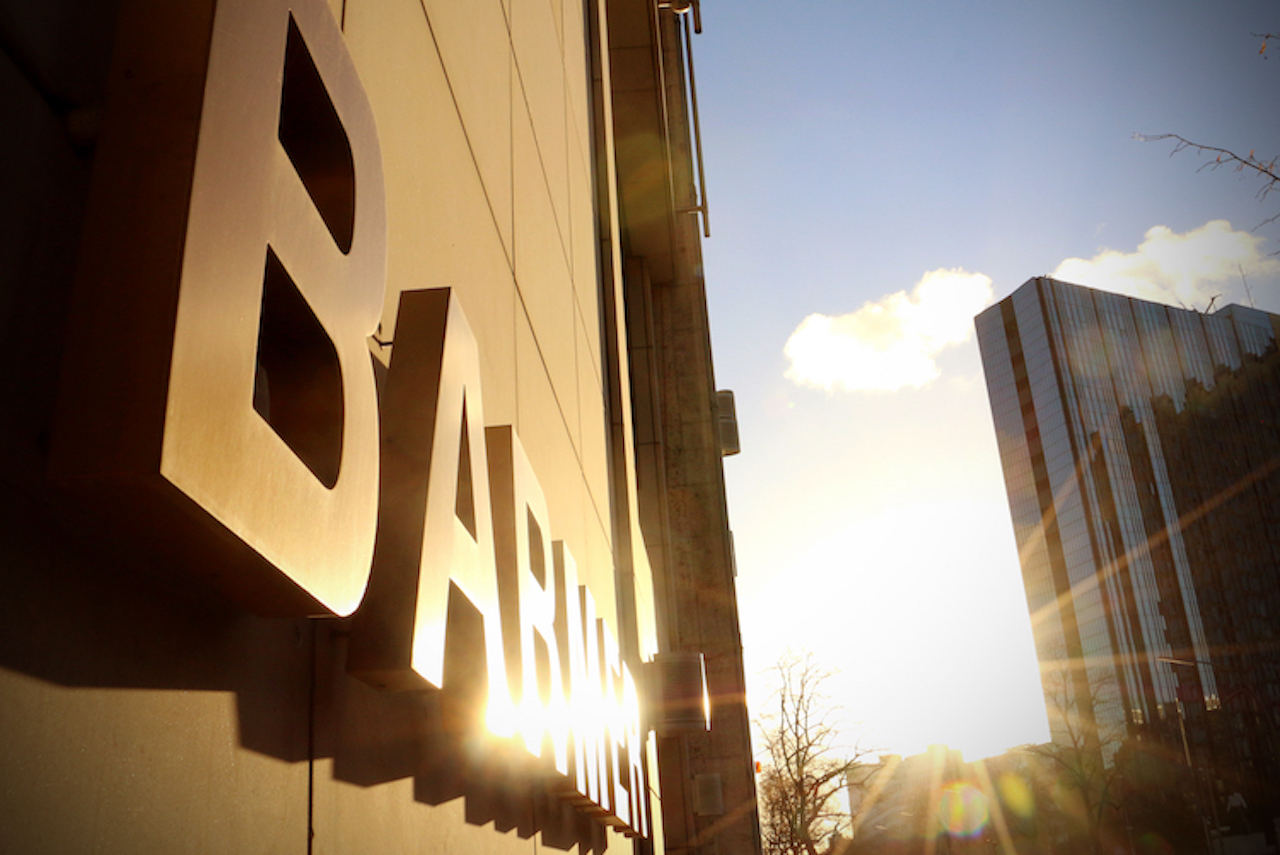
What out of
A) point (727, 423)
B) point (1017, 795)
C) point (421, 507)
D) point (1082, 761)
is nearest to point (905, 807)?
point (1017, 795)

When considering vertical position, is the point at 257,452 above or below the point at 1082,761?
above

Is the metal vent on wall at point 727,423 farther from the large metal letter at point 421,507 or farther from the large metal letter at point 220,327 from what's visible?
the large metal letter at point 220,327

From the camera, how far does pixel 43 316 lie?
91 centimetres

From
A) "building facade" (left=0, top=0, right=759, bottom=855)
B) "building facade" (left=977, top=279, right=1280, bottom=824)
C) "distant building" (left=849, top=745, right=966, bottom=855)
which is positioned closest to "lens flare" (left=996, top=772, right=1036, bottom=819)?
"distant building" (left=849, top=745, right=966, bottom=855)

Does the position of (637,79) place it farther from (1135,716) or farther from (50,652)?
(1135,716)

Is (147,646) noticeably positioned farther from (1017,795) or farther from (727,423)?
(1017,795)

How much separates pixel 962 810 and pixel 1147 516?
3473 cm

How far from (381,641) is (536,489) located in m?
1.58

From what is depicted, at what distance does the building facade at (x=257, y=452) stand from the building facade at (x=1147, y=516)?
53050 millimetres

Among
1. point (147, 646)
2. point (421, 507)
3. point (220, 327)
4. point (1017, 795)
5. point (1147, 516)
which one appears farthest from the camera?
point (1147, 516)

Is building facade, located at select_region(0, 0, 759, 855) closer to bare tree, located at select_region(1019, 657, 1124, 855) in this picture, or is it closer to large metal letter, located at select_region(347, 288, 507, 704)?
large metal letter, located at select_region(347, 288, 507, 704)

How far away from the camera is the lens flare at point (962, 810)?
5831cm

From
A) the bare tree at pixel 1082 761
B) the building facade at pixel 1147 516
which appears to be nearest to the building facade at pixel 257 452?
the bare tree at pixel 1082 761

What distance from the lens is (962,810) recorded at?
61406 mm
